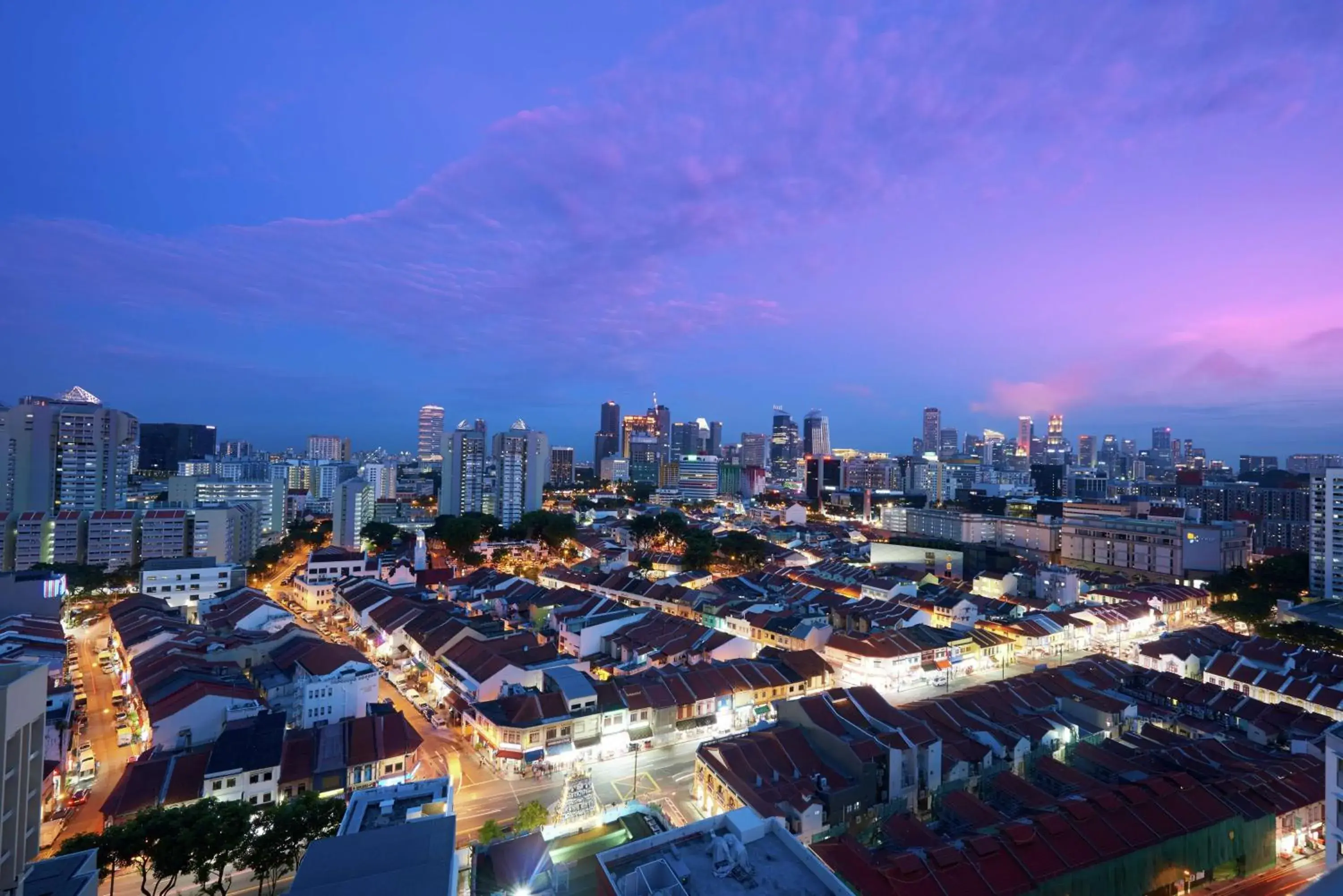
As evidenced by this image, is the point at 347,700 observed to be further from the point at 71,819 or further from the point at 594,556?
the point at 594,556

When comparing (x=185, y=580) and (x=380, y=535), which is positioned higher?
(x=380, y=535)

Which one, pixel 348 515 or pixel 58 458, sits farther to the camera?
pixel 348 515

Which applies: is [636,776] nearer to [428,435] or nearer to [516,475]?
[516,475]

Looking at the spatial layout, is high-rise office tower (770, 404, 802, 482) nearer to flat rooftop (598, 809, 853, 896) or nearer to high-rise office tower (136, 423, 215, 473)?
high-rise office tower (136, 423, 215, 473)

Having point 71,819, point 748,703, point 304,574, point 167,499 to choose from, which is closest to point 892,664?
point 748,703

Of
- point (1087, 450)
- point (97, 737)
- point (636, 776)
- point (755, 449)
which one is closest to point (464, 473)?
point (97, 737)

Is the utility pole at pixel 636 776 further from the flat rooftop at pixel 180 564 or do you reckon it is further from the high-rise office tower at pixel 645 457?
the high-rise office tower at pixel 645 457
